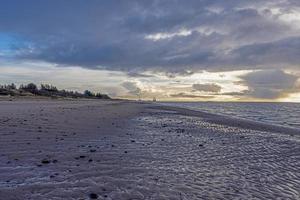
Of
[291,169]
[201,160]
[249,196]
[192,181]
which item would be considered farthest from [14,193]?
[291,169]

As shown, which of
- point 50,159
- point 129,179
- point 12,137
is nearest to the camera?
point 129,179

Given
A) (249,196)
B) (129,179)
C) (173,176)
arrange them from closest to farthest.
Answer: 1. (249,196)
2. (129,179)
3. (173,176)

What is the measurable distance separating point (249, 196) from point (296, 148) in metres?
11.9

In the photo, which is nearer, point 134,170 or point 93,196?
point 93,196

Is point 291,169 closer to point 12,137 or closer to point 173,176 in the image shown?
point 173,176

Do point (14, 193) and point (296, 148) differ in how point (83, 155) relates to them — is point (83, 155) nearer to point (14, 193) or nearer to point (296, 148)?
point (14, 193)

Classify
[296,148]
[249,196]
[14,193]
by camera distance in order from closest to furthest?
[14,193]
[249,196]
[296,148]

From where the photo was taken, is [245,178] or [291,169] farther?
[291,169]

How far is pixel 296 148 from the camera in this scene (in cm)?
1922

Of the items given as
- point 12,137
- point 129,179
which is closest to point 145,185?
point 129,179

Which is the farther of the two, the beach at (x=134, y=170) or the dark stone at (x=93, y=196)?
the beach at (x=134, y=170)

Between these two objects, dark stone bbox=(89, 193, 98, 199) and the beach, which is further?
the beach

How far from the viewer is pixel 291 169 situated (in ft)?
42.4

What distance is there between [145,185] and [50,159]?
4.06 metres
